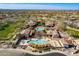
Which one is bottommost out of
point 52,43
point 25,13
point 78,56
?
point 78,56

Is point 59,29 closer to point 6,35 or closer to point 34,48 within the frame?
point 34,48

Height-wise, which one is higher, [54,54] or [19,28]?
[19,28]

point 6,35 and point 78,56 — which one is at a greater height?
point 6,35

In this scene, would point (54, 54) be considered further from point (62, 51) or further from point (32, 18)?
point (32, 18)

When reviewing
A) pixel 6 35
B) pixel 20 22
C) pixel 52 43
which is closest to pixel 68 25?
pixel 52 43

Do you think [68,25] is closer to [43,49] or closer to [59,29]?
[59,29]

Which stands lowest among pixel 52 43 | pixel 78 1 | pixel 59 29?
pixel 52 43

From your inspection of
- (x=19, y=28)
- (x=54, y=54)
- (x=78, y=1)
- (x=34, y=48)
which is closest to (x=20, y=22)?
(x=19, y=28)

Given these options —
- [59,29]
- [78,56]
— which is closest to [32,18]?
[59,29]
